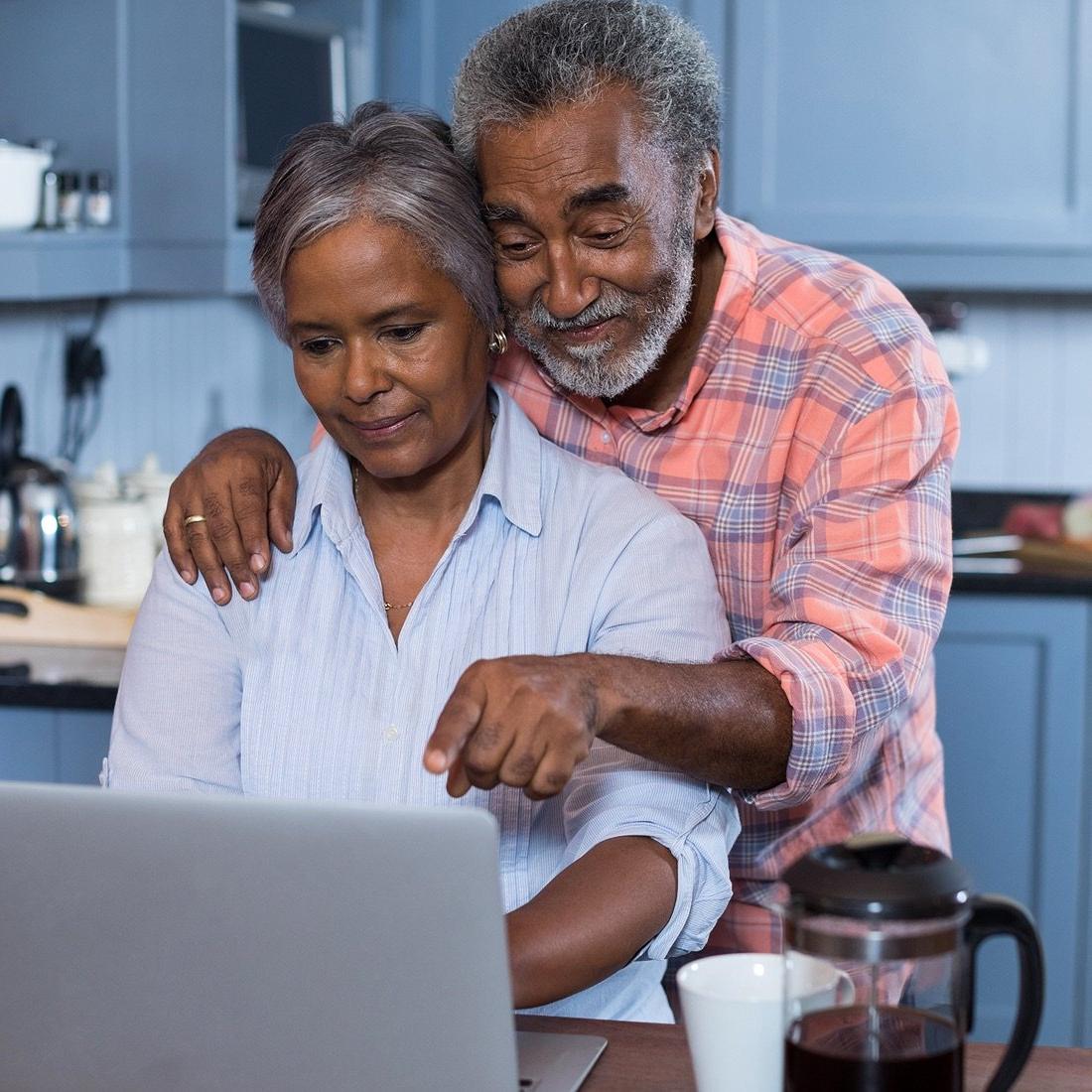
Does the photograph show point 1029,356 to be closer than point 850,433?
No

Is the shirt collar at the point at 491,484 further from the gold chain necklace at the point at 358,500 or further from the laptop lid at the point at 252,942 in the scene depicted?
the laptop lid at the point at 252,942

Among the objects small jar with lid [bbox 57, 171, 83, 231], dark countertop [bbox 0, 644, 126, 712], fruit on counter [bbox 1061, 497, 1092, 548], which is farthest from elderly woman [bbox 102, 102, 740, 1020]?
fruit on counter [bbox 1061, 497, 1092, 548]

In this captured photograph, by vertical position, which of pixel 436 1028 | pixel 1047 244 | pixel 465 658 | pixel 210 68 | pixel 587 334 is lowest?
pixel 436 1028

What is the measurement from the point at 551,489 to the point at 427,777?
0.95 ft

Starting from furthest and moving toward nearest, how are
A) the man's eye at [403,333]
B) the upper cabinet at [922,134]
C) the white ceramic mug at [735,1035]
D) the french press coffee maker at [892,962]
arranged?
the upper cabinet at [922,134], the man's eye at [403,333], the white ceramic mug at [735,1035], the french press coffee maker at [892,962]

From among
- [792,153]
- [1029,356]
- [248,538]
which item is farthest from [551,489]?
[1029,356]

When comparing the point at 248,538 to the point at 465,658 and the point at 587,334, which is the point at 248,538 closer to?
the point at 465,658

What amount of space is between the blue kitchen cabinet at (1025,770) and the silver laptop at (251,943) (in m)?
2.03

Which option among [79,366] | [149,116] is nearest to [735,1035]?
[149,116]

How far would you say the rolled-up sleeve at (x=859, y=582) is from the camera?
137 cm

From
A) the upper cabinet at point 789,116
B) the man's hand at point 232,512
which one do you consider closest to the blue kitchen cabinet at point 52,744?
the upper cabinet at point 789,116

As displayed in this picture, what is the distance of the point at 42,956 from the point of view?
0.92 m

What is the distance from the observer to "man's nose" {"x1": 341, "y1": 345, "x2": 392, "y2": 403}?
4.55 feet

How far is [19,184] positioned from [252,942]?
1949 millimetres
